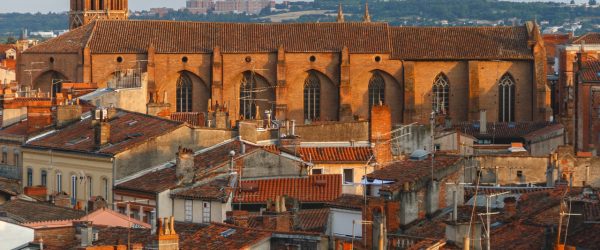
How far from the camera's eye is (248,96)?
108875mm

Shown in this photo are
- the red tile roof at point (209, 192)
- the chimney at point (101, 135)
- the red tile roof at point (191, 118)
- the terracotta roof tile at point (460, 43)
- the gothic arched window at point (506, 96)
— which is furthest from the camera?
the terracotta roof tile at point (460, 43)

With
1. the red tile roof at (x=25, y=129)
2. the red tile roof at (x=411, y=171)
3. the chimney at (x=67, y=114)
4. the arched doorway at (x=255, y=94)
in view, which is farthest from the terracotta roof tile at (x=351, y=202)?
the arched doorway at (x=255, y=94)

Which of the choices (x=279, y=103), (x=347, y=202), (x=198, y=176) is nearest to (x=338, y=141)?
(x=198, y=176)

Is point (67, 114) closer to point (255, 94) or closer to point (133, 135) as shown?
point (133, 135)

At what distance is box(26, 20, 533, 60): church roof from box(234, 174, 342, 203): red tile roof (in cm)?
5682

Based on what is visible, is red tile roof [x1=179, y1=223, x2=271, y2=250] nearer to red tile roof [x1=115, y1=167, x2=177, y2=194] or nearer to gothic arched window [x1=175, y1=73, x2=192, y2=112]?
red tile roof [x1=115, y1=167, x2=177, y2=194]

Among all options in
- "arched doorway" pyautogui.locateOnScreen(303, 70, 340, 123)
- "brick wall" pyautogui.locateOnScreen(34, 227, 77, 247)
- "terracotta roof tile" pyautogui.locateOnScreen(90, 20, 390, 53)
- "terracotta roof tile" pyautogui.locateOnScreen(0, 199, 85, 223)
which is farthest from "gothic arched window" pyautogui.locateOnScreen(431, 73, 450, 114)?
"brick wall" pyautogui.locateOnScreen(34, 227, 77, 247)

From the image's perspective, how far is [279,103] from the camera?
110562 mm

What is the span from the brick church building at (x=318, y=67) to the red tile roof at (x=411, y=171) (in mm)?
60948

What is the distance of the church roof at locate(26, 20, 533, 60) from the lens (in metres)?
111

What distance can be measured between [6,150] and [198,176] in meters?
15.8

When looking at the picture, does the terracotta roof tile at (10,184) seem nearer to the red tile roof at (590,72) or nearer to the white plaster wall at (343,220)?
the white plaster wall at (343,220)

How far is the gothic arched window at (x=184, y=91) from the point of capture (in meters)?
112

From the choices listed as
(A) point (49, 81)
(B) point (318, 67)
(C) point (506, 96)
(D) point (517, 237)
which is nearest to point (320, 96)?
(B) point (318, 67)
